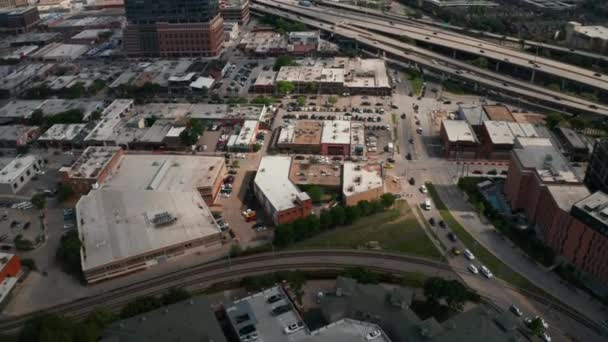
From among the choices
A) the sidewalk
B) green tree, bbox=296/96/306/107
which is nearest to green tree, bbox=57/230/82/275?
the sidewalk

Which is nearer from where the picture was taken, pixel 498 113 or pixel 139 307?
pixel 139 307

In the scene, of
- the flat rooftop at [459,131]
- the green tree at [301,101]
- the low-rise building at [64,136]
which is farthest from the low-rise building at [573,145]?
the low-rise building at [64,136]

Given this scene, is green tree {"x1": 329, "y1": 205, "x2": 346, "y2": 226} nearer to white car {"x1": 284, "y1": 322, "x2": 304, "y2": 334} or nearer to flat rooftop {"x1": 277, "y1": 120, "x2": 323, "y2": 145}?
white car {"x1": 284, "y1": 322, "x2": 304, "y2": 334}

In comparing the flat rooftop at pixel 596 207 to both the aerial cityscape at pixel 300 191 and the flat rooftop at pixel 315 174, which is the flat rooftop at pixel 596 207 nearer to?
the aerial cityscape at pixel 300 191

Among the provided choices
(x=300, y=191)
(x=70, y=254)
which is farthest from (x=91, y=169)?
(x=300, y=191)

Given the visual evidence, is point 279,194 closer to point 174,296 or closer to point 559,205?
point 174,296

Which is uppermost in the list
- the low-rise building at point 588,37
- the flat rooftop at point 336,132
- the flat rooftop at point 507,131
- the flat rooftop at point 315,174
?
the low-rise building at point 588,37

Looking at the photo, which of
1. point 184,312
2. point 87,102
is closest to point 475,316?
point 184,312
